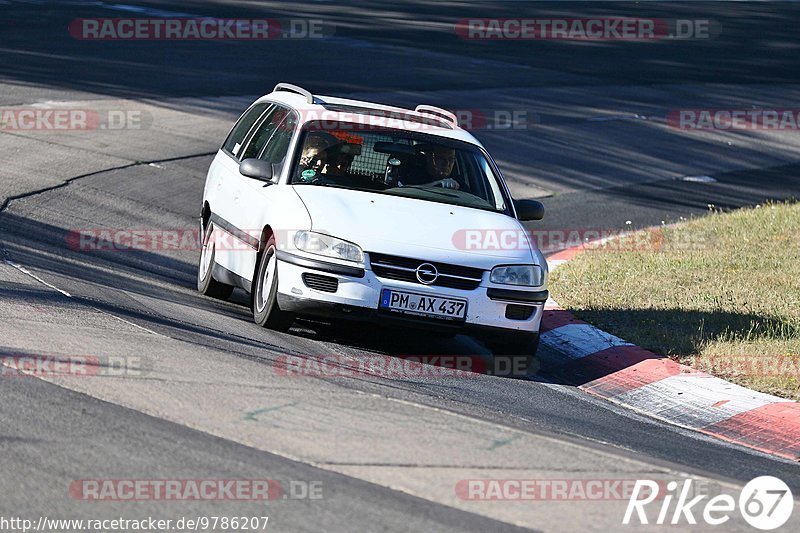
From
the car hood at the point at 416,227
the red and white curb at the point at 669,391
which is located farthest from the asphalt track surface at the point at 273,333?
the car hood at the point at 416,227

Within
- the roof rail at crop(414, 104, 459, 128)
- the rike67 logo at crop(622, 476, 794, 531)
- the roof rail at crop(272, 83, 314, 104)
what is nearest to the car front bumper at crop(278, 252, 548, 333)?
the roof rail at crop(272, 83, 314, 104)

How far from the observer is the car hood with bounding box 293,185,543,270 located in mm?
8617

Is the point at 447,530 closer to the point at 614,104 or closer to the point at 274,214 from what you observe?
the point at 274,214

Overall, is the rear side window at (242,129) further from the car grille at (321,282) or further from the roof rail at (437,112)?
the car grille at (321,282)

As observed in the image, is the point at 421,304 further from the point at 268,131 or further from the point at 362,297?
the point at 268,131

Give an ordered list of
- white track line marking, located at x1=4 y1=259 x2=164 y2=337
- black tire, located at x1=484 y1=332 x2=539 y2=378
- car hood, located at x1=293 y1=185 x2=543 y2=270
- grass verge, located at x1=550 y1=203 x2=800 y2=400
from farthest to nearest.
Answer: grass verge, located at x1=550 y1=203 x2=800 y2=400
black tire, located at x1=484 y1=332 x2=539 y2=378
car hood, located at x1=293 y1=185 x2=543 y2=270
white track line marking, located at x1=4 y1=259 x2=164 y2=337

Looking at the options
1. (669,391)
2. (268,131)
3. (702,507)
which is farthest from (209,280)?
(702,507)

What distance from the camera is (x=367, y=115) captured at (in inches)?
400

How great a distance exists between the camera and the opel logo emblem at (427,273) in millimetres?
8578

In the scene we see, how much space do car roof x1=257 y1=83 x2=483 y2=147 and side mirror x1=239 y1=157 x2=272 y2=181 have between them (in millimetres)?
518

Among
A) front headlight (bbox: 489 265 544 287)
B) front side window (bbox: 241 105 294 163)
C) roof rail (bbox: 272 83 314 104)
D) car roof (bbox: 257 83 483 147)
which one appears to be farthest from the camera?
roof rail (bbox: 272 83 314 104)

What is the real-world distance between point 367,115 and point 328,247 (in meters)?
1.89

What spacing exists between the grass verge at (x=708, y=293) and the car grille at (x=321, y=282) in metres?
2.58

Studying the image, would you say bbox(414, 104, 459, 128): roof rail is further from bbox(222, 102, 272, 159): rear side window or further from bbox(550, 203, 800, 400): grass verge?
bbox(550, 203, 800, 400): grass verge
